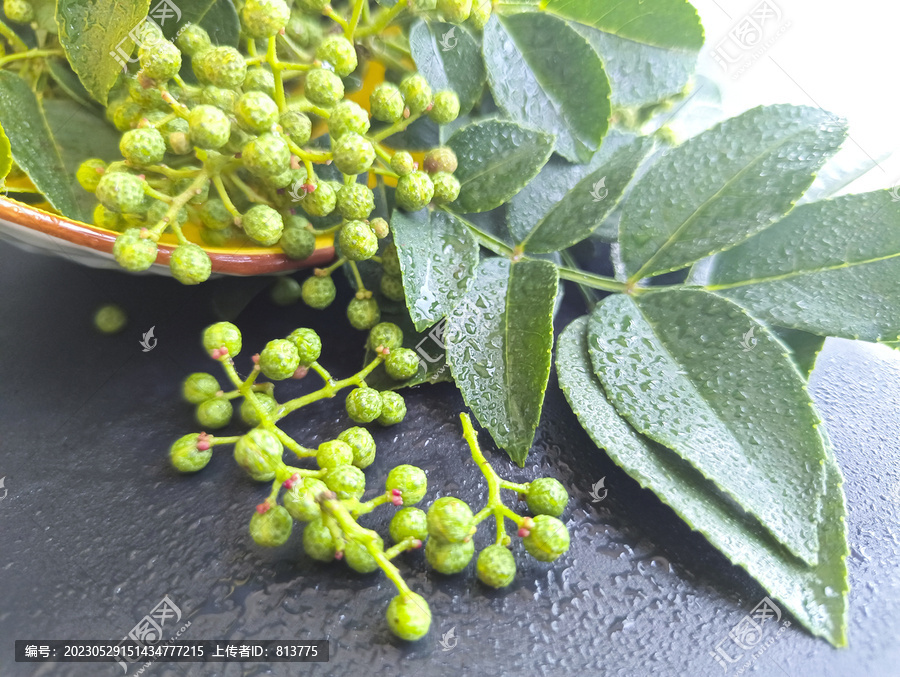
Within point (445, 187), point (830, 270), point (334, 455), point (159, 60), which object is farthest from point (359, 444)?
point (830, 270)

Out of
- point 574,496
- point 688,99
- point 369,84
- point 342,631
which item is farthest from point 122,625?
point 688,99

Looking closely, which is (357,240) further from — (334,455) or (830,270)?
(830,270)

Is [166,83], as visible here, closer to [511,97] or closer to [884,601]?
[511,97]

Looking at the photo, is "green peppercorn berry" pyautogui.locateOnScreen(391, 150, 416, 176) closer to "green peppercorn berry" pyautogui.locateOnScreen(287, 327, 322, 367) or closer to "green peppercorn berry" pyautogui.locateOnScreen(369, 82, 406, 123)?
"green peppercorn berry" pyautogui.locateOnScreen(369, 82, 406, 123)

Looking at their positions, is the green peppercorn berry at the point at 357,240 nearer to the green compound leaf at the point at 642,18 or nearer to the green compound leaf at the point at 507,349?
the green compound leaf at the point at 507,349

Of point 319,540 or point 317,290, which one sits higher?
point 317,290

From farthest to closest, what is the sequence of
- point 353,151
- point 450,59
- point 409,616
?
point 450,59, point 353,151, point 409,616

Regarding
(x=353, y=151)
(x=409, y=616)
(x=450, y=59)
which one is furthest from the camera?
(x=450, y=59)
